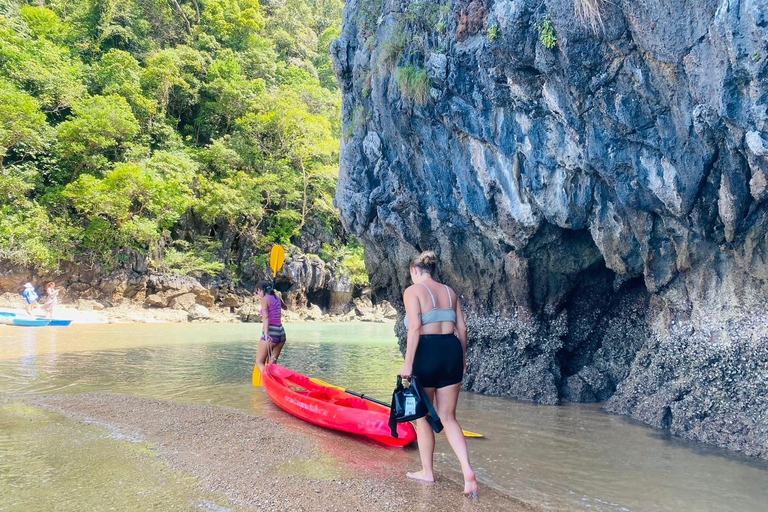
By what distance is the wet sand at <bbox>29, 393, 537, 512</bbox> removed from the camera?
374 cm

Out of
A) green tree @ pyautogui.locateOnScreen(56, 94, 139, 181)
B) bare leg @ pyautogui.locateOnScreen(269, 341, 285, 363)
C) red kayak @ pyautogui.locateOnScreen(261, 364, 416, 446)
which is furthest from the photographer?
green tree @ pyautogui.locateOnScreen(56, 94, 139, 181)

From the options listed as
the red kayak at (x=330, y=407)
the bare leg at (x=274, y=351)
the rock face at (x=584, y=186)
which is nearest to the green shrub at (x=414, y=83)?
the rock face at (x=584, y=186)

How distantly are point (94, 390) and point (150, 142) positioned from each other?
74.5 feet

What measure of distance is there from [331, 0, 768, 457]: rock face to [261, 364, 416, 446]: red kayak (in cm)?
348

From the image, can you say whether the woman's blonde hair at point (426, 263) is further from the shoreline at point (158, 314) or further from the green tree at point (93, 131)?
the green tree at point (93, 131)

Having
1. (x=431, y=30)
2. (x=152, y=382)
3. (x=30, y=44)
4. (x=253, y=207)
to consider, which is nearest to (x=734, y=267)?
(x=431, y=30)

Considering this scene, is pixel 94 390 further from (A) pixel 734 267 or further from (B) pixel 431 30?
(A) pixel 734 267

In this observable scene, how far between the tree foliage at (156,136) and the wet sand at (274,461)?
61.0 ft

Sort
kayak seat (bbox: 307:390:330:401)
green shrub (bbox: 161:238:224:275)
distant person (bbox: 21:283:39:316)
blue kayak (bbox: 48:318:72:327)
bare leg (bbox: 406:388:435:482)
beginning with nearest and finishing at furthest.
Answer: bare leg (bbox: 406:388:435:482), kayak seat (bbox: 307:390:330:401), blue kayak (bbox: 48:318:72:327), distant person (bbox: 21:283:39:316), green shrub (bbox: 161:238:224:275)

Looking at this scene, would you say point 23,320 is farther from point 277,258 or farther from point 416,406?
point 416,406

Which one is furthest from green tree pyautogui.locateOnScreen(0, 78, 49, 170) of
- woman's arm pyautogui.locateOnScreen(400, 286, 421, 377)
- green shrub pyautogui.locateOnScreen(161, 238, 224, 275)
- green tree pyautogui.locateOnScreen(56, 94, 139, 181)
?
woman's arm pyautogui.locateOnScreen(400, 286, 421, 377)

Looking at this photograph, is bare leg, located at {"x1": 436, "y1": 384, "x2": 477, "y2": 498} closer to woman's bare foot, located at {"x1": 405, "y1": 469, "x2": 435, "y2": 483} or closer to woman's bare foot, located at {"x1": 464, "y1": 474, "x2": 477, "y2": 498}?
woman's bare foot, located at {"x1": 464, "y1": 474, "x2": 477, "y2": 498}

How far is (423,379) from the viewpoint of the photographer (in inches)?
154

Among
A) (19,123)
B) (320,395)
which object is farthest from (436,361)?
(19,123)
